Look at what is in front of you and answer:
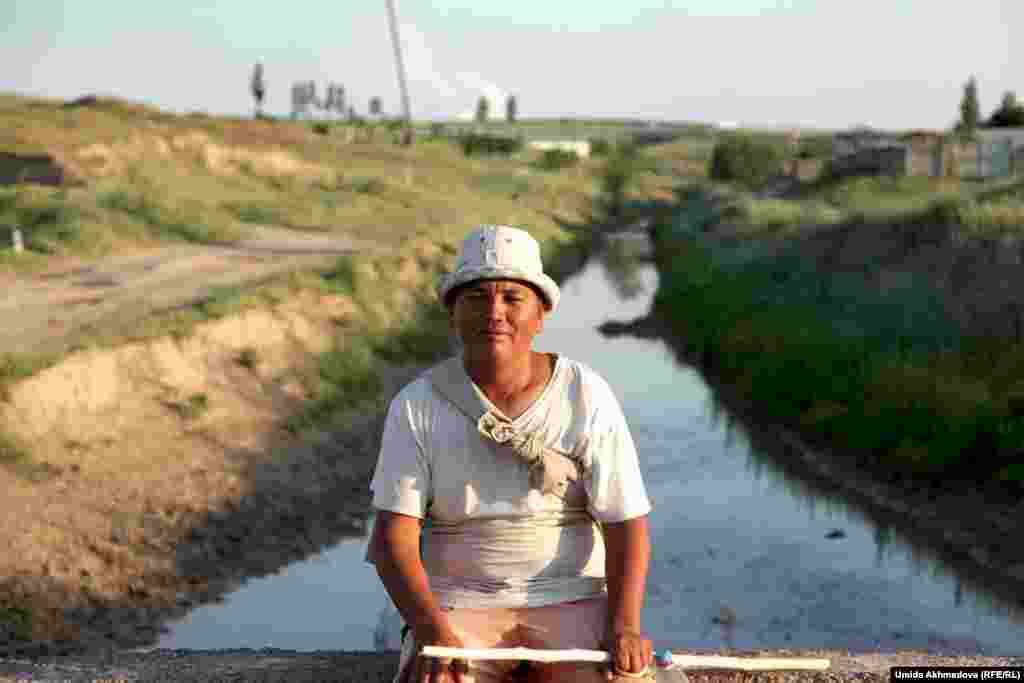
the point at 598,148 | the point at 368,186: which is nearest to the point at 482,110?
the point at 598,148

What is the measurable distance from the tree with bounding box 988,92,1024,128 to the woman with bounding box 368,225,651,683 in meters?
70.6

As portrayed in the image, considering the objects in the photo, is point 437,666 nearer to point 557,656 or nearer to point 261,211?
point 557,656

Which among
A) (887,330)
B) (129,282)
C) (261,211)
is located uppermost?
(261,211)

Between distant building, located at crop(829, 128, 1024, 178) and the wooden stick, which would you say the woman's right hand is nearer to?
the wooden stick

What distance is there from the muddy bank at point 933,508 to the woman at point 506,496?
7805 mm

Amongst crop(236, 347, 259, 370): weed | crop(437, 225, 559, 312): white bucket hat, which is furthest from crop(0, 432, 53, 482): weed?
crop(437, 225, 559, 312): white bucket hat

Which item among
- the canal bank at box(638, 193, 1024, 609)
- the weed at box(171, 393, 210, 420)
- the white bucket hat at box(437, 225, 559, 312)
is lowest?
the canal bank at box(638, 193, 1024, 609)

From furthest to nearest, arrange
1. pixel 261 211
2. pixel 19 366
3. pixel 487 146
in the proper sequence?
pixel 487 146 → pixel 261 211 → pixel 19 366

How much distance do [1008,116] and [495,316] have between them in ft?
243

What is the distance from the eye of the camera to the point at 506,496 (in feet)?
11.8

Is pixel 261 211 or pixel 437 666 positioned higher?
pixel 437 666

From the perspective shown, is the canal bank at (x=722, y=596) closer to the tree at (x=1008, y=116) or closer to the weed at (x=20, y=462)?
the weed at (x=20, y=462)

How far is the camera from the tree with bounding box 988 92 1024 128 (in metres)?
69.4

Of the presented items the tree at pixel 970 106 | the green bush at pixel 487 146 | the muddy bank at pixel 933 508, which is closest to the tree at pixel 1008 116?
the tree at pixel 970 106
